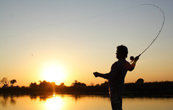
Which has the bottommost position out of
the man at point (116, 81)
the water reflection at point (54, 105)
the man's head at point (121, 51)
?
the water reflection at point (54, 105)

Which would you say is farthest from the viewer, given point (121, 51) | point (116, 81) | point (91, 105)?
point (91, 105)

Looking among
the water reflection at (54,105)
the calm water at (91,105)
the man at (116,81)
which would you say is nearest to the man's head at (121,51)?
the man at (116,81)

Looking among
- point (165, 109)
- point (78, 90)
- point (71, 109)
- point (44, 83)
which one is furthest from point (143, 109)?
point (44, 83)

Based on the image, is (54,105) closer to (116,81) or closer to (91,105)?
(91,105)

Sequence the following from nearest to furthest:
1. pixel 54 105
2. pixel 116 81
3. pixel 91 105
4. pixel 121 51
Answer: pixel 116 81 < pixel 121 51 < pixel 91 105 < pixel 54 105

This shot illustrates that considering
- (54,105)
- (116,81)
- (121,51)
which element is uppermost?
(121,51)

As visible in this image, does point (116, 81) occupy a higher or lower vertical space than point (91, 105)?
higher

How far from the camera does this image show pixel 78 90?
48812 mm

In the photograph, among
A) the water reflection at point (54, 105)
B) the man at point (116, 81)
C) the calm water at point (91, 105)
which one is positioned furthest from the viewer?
the water reflection at point (54, 105)

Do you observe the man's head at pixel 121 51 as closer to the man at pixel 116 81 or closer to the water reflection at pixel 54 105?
the man at pixel 116 81

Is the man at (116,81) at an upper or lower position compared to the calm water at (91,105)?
upper

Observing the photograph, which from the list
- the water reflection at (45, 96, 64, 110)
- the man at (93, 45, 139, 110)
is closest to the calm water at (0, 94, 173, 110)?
the water reflection at (45, 96, 64, 110)

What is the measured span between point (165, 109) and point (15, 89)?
58249mm

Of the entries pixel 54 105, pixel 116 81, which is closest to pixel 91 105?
pixel 54 105
